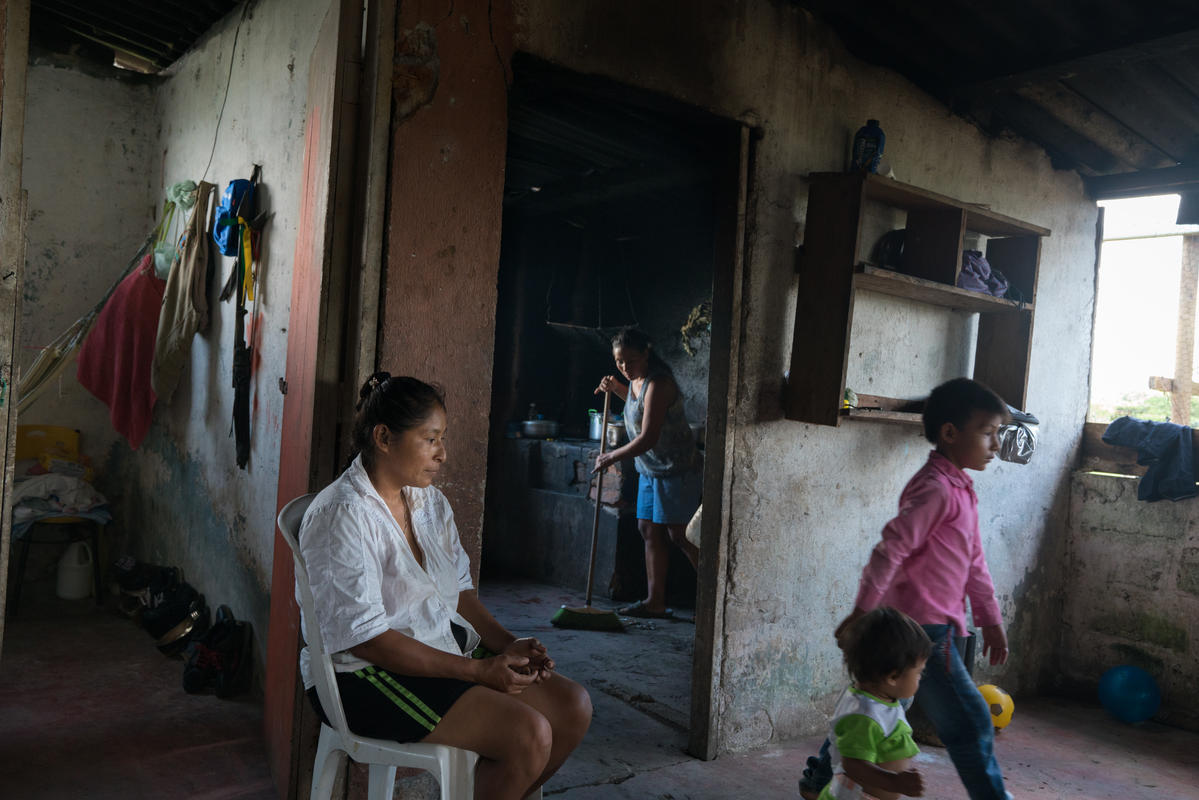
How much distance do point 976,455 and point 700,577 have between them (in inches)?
46.2

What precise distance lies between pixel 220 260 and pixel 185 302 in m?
0.32

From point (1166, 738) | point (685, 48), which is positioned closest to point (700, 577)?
point (685, 48)

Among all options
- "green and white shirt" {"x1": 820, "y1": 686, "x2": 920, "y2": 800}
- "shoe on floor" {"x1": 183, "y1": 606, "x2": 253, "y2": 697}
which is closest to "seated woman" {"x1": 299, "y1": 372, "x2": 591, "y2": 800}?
"green and white shirt" {"x1": 820, "y1": 686, "x2": 920, "y2": 800}

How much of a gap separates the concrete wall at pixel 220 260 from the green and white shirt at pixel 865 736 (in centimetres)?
221

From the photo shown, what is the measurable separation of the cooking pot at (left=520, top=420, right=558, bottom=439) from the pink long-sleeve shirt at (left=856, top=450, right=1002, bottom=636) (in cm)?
427

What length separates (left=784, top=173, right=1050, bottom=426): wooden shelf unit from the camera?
3.24 m

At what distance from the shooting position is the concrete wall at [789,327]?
3.04 m

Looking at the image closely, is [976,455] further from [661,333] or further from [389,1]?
[661,333]

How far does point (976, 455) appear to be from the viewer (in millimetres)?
2625

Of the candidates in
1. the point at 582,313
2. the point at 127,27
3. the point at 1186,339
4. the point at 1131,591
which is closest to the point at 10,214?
the point at 127,27

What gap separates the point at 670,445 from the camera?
524cm

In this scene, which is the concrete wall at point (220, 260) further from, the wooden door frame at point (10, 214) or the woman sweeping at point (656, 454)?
A: the woman sweeping at point (656, 454)

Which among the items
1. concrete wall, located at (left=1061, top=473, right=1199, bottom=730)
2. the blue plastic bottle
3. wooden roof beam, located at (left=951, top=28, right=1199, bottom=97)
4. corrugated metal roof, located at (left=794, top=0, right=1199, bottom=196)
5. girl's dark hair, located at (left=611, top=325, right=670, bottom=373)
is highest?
corrugated metal roof, located at (left=794, top=0, right=1199, bottom=196)

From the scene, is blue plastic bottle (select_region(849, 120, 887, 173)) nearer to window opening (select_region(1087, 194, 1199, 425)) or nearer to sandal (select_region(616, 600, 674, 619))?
window opening (select_region(1087, 194, 1199, 425))
